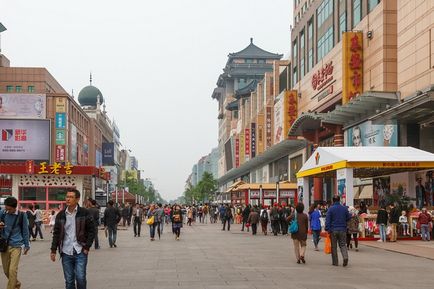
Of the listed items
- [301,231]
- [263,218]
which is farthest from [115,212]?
[263,218]

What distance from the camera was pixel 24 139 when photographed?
79875 mm

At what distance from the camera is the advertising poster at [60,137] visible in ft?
270

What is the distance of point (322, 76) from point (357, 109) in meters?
11.2

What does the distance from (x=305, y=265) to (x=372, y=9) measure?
24.6m

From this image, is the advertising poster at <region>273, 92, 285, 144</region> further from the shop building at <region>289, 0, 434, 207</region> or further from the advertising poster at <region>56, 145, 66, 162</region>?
the advertising poster at <region>56, 145, 66, 162</region>

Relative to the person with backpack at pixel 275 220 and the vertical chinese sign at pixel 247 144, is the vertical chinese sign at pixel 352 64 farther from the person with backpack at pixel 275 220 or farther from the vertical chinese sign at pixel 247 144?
the vertical chinese sign at pixel 247 144

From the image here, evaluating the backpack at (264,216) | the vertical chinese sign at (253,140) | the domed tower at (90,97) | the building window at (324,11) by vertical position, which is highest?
the domed tower at (90,97)

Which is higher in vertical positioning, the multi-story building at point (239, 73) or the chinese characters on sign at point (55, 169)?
the multi-story building at point (239, 73)

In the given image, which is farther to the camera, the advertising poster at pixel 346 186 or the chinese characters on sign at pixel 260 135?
the chinese characters on sign at pixel 260 135

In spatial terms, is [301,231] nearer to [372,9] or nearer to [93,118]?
[372,9]

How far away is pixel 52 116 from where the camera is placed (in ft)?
271

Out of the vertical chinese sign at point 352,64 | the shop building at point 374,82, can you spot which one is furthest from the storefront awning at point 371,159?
the vertical chinese sign at point 352,64

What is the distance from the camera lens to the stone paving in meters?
11.9

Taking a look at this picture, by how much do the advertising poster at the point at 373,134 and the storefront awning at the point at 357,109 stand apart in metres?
0.60
